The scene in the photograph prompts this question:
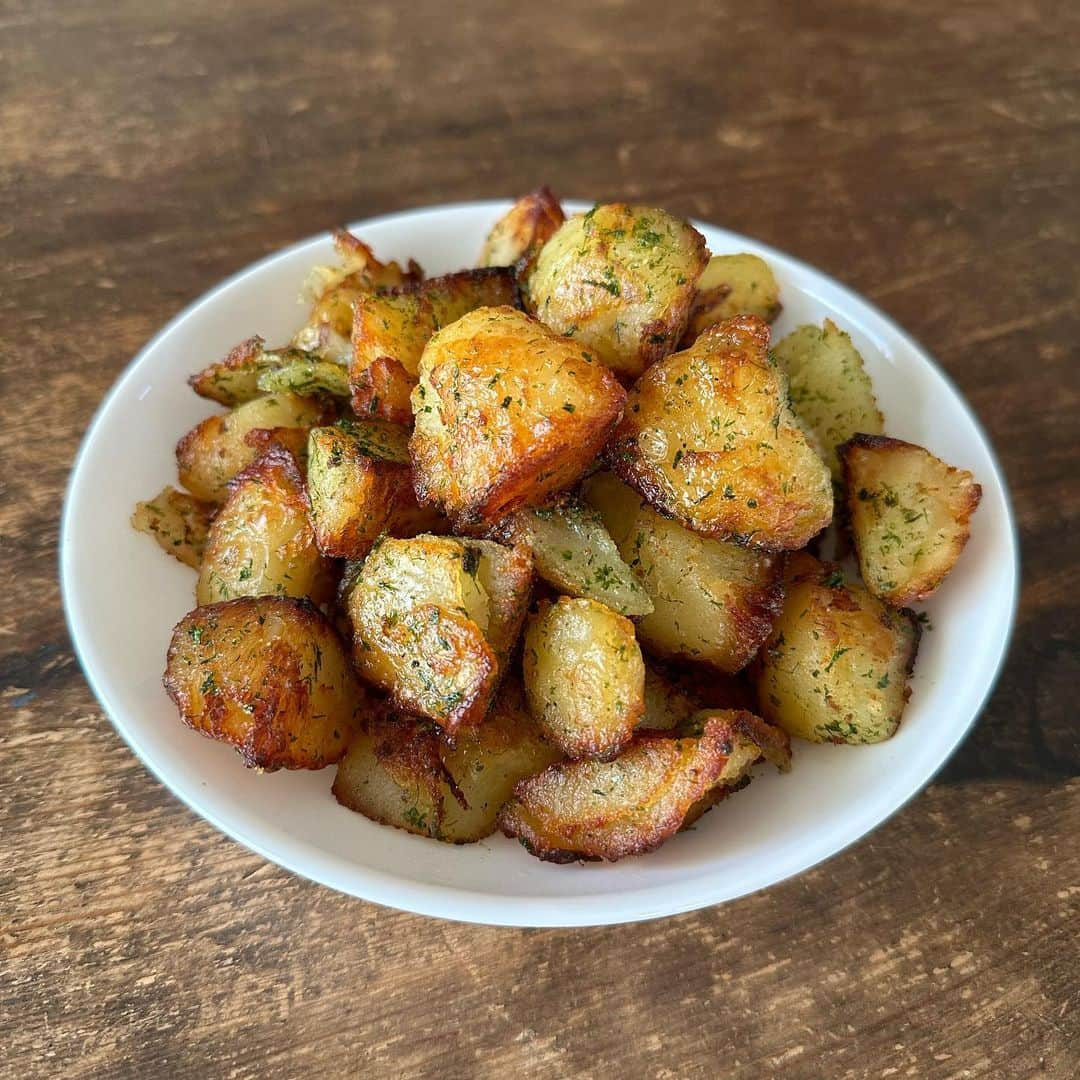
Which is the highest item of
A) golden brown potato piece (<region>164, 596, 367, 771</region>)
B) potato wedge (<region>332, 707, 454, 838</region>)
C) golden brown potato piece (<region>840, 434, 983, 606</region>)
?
golden brown potato piece (<region>840, 434, 983, 606</region>)

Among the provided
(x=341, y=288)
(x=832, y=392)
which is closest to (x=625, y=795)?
(x=832, y=392)

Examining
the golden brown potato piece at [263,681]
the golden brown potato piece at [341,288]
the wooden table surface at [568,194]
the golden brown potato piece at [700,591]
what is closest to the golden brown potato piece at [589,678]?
the golden brown potato piece at [700,591]

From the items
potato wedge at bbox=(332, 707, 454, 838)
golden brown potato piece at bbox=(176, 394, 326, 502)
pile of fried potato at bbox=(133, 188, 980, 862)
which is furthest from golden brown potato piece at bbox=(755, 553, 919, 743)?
golden brown potato piece at bbox=(176, 394, 326, 502)

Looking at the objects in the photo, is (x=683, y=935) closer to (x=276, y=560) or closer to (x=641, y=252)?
(x=276, y=560)

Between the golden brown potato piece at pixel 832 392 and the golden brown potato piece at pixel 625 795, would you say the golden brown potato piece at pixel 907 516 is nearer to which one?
the golden brown potato piece at pixel 832 392

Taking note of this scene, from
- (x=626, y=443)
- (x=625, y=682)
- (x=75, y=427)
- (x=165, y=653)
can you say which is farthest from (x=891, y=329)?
(x=75, y=427)

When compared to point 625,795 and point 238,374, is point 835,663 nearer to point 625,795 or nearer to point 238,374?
point 625,795

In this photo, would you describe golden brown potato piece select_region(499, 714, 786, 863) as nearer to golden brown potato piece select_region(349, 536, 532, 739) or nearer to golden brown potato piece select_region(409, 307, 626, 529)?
golden brown potato piece select_region(349, 536, 532, 739)
